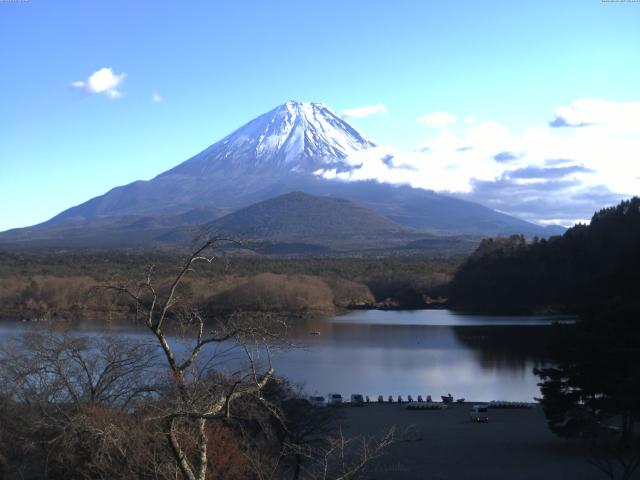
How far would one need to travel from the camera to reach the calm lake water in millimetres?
19297

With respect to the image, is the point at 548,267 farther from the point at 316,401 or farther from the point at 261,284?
the point at 316,401

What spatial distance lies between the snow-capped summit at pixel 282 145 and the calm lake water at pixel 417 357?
9790cm

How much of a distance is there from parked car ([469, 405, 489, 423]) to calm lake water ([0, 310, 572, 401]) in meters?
1.69

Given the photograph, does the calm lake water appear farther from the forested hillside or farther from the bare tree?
the bare tree

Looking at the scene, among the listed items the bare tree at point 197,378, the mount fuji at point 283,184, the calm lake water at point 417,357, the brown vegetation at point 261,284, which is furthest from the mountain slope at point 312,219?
the bare tree at point 197,378

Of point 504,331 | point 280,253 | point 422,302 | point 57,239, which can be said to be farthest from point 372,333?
point 57,239

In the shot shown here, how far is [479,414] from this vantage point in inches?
602

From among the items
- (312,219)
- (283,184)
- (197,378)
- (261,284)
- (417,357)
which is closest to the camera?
(197,378)

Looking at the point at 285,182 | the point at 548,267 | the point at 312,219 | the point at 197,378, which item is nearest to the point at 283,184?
the point at 285,182

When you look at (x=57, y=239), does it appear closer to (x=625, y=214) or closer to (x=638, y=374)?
(x=625, y=214)

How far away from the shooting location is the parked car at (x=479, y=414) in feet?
48.4

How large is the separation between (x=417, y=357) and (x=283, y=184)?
102 meters

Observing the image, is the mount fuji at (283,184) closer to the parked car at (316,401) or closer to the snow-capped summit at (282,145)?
the snow-capped summit at (282,145)

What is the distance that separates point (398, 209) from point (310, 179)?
14733mm
